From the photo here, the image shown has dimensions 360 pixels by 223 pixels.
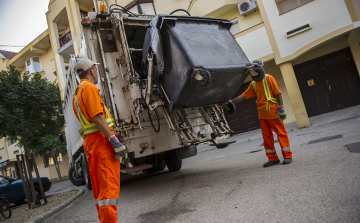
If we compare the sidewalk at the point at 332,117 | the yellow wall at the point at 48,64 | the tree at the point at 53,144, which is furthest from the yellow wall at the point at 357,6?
the yellow wall at the point at 48,64

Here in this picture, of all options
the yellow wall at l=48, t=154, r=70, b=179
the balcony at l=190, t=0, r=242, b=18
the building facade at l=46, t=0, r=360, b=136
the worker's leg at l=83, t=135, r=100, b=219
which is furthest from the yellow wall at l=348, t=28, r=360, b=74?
the yellow wall at l=48, t=154, r=70, b=179

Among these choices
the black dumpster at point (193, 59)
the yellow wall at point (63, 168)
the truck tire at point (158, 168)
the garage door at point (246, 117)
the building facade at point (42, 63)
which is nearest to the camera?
the black dumpster at point (193, 59)

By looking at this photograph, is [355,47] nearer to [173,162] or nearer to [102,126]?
[173,162]

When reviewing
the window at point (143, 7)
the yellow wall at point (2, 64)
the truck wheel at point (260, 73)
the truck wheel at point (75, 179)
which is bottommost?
the truck wheel at point (75, 179)

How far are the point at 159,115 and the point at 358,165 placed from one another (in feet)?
9.10

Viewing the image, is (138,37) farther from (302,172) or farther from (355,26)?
(355,26)

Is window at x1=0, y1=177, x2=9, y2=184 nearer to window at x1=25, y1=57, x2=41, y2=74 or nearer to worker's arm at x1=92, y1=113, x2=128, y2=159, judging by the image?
worker's arm at x1=92, y1=113, x2=128, y2=159

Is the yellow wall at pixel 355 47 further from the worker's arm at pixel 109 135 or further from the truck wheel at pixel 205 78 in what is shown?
the worker's arm at pixel 109 135

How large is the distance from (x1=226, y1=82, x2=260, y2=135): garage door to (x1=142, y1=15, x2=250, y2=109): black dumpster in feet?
27.8

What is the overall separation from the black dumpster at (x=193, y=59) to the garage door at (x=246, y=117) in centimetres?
848

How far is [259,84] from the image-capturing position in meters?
4.05

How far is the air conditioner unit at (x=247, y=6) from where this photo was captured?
10.7 meters

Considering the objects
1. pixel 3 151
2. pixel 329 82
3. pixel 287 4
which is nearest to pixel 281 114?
pixel 329 82

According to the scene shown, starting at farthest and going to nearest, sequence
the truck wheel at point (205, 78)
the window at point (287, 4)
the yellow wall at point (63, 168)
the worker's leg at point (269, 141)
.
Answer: the yellow wall at point (63, 168), the window at point (287, 4), the worker's leg at point (269, 141), the truck wheel at point (205, 78)
